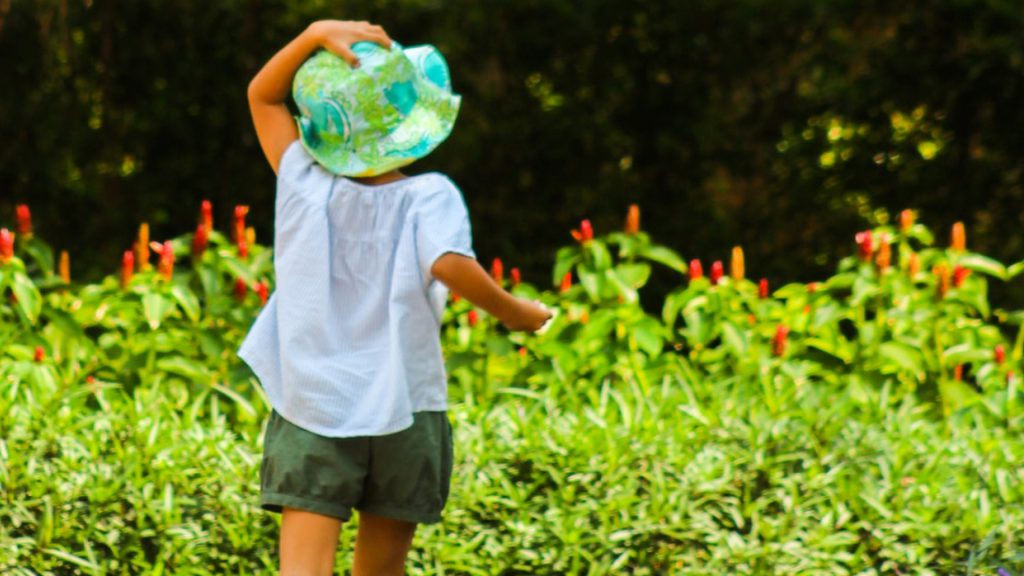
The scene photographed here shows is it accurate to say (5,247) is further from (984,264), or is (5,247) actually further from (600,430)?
(984,264)

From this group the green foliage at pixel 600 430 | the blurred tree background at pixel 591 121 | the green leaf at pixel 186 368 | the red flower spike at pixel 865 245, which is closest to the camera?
the green foliage at pixel 600 430

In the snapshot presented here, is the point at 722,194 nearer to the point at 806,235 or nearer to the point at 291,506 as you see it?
the point at 806,235

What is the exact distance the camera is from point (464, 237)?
120 inches

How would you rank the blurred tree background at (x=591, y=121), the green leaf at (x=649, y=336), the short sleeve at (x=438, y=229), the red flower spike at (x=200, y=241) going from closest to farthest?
the short sleeve at (x=438, y=229) < the green leaf at (x=649, y=336) < the red flower spike at (x=200, y=241) < the blurred tree background at (x=591, y=121)

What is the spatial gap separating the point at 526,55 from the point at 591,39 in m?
0.31

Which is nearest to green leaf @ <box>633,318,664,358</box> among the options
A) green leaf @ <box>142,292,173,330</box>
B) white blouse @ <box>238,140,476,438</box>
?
green leaf @ <box>142,292,173,330</box>

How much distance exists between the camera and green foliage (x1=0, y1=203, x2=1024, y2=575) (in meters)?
3.86

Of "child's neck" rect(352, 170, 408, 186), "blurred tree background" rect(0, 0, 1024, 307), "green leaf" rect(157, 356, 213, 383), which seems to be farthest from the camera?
"blurred tree background" rect(0, 0, 1024, 307)

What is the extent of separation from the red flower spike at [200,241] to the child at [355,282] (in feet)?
5.88

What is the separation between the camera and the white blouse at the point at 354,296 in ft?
10.0

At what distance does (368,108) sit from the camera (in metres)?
3.04

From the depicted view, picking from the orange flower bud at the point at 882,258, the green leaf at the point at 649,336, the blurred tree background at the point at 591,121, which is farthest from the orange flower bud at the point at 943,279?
the blurred tree background at the point at 591,121

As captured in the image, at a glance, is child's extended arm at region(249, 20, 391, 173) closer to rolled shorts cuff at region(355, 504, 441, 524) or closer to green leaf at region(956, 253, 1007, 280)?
rolled shorts cuff at region(355, 504, 441, 524)

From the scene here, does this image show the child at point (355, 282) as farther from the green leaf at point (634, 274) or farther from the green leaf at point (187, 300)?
the green leaf at point (634, 274)
